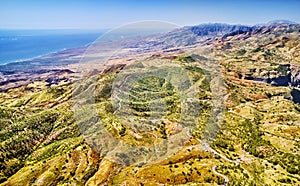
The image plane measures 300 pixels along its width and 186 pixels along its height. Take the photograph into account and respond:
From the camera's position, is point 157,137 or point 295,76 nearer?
point 157,137

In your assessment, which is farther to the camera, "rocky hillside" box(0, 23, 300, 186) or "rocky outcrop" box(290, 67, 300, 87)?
"rocky outcrop" box(290, 67, 300, 87)

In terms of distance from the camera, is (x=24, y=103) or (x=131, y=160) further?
(x=24, y=103)

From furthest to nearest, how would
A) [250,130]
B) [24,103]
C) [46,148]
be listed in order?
[24,103]
[250,130]
[46,148]

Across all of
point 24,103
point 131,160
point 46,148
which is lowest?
point 24,103

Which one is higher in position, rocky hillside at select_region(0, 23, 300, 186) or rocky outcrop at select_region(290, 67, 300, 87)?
rocky hillside at select_region(0, 23, 300, 186)

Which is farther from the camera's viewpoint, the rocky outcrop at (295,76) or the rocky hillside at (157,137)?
the rocky outcrop at (295,76)

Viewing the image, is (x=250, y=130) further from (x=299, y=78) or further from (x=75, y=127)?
(x=299, y=78)

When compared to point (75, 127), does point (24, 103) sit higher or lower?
lower

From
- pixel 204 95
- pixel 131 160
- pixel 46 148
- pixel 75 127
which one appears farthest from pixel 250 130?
pixel 46 148

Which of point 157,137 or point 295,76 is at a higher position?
point 157,137

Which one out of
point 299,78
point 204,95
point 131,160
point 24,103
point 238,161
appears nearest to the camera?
point 131,160

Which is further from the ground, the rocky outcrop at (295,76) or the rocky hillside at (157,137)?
the rocky hillside at (157,137)
